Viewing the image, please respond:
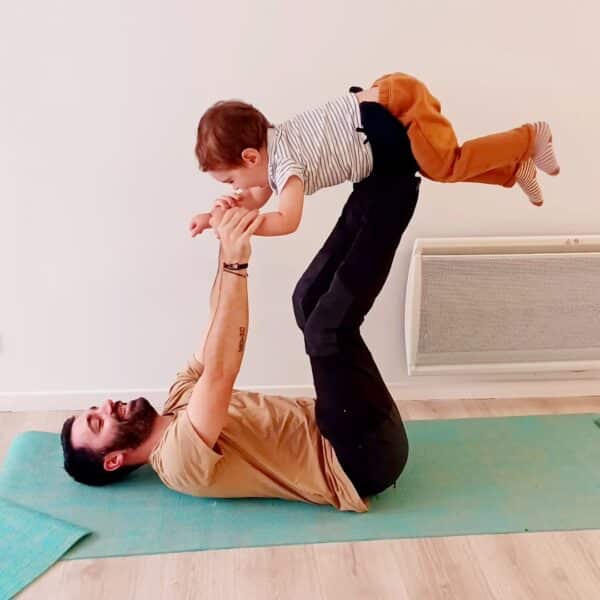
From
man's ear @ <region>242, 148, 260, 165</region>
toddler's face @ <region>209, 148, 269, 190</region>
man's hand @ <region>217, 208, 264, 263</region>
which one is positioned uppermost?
man's ear @ <region>242, 148, 260, 165</region>

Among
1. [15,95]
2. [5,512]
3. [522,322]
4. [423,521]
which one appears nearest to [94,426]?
[5,512]

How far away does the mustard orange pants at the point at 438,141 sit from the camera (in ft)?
6.71

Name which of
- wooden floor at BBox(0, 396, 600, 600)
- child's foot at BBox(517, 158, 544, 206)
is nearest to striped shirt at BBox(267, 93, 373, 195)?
child's foot at BBox(517, 158, 544, 206)

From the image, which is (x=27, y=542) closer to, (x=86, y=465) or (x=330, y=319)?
(x=86, y=465)

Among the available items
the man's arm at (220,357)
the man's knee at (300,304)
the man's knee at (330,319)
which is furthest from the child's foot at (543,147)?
the man's arm at (220,357)

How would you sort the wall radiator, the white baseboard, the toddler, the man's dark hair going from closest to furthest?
1. the toddler
2. the man's dark hair
3. the wall radiator
4. the white baseboard

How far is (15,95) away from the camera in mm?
2695

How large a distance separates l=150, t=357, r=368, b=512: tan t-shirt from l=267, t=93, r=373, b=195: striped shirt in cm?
70

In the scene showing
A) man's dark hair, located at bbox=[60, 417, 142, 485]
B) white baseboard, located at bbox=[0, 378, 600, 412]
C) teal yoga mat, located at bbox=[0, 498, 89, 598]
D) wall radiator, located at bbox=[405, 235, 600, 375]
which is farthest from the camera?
white baseboard, located at bbox=[0, 378, 600, 412]

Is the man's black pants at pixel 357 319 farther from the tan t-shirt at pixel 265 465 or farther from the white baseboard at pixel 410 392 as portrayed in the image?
the white baseboard at pixel 410 392

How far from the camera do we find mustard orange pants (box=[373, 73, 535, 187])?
2.04m

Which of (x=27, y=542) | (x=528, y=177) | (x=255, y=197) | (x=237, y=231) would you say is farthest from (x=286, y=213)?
(x=27, y=542)

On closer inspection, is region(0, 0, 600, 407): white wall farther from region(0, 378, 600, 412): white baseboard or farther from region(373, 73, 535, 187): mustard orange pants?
region(373, 73, 535, 187): mustard orange pants

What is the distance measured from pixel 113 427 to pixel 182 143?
97 centimetres
